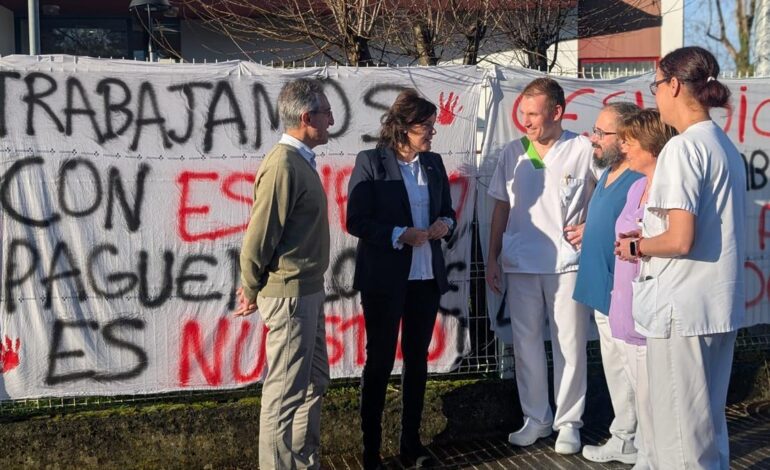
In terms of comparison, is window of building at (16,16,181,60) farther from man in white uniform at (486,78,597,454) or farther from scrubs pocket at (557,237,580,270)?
scrubs pocket at (557,237,580,270)

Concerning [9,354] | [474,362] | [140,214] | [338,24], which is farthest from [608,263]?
[338,24]

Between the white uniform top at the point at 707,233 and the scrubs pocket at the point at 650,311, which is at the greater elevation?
the white uniform top at the point at 707,233

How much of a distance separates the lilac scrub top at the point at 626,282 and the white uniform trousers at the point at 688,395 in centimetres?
68

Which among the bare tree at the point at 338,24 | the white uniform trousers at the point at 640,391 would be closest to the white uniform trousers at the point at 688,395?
the white uniform trousers at the point at 640,391

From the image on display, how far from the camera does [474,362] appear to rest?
17.9 ft

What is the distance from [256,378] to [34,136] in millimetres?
1816

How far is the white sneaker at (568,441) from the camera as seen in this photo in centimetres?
489

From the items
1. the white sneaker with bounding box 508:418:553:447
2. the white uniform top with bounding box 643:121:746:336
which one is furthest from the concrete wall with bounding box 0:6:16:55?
the white uniform top with bounding box 643:121:746:336

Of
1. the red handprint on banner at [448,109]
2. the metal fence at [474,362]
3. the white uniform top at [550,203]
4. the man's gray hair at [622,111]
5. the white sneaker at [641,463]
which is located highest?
the red handprint on banner at [448,109]

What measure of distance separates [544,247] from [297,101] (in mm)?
1744

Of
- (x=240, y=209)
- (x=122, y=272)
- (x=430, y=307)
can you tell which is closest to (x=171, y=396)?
(x=122, y=272)

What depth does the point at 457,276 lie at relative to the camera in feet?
17.3

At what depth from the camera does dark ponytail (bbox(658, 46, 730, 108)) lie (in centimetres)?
345

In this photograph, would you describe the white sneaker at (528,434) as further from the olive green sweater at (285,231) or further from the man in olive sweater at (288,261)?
the olive green sweater at (285,231)
